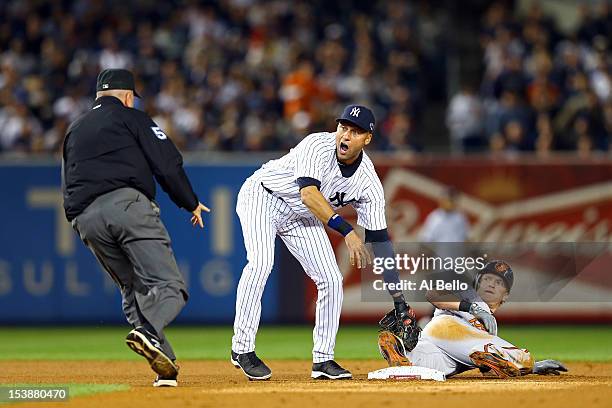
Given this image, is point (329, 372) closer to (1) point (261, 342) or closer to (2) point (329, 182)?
(2) point (329, 182)

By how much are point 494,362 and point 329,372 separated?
1278 mm

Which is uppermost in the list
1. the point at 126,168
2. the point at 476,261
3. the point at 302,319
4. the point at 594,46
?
the point at 594,46

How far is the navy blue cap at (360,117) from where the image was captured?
29.0 feet

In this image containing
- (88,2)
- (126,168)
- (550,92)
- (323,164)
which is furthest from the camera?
(88,2)

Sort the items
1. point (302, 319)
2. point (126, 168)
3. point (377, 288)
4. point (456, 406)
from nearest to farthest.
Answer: point (456, 406) < point (126, 168) < point (377, 288) < point (302, 319)

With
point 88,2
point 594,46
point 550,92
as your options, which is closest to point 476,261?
point 550,92

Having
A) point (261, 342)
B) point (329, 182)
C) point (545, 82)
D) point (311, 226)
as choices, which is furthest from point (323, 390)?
point (545, 82)

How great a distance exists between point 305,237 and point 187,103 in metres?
9.58

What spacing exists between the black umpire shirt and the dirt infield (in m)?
1.42

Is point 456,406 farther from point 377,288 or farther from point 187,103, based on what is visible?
point 187,103

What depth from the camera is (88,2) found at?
20469 millimetres

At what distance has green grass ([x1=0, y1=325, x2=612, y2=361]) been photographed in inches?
505

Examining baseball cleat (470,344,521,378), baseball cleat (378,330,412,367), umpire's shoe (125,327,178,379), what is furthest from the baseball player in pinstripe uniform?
umpire's shoe (125,327,178,379)

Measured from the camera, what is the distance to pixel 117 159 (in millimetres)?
8445
